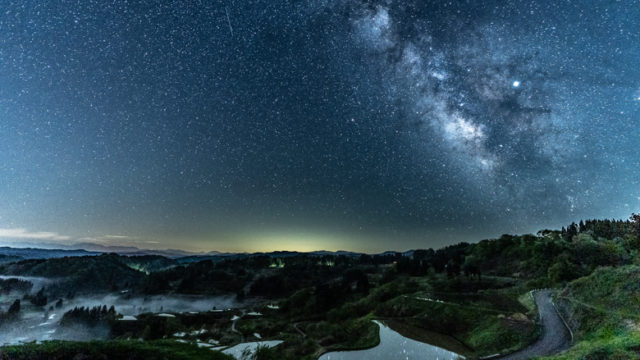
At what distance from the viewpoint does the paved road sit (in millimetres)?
34453

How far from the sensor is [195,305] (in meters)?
176

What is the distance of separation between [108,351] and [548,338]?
46.1m

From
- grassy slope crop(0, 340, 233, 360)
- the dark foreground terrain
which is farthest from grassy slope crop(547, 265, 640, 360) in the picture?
grassy slope crop(0, 340, 233, 360)

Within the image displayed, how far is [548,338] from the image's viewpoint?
38562 millimetres

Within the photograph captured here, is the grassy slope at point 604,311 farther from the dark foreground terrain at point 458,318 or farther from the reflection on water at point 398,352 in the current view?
the reflection on water at point 398,352

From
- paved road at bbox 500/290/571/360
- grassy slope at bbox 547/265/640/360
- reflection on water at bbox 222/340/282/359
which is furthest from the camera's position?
reflection on water at bbox 222/340/282/359

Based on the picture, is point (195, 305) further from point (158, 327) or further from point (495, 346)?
point (495, 346)

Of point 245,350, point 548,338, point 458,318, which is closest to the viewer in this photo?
point 548,338

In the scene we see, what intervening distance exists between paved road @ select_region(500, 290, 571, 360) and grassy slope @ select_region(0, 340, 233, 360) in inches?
1262

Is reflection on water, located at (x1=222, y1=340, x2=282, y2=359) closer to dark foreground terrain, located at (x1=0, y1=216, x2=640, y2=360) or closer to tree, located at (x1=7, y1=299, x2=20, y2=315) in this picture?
dark foreground terrain, located at (x1=0, y1=216, x2=640, y2=360)

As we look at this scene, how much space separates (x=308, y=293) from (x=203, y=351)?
324 ft

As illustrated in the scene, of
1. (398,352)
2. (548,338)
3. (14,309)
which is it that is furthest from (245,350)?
(14,309)

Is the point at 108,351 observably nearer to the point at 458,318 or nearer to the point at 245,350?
the point at 245,350

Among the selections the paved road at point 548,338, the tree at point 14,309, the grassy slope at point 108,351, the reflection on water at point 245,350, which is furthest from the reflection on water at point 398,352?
the tree at point 14,309
